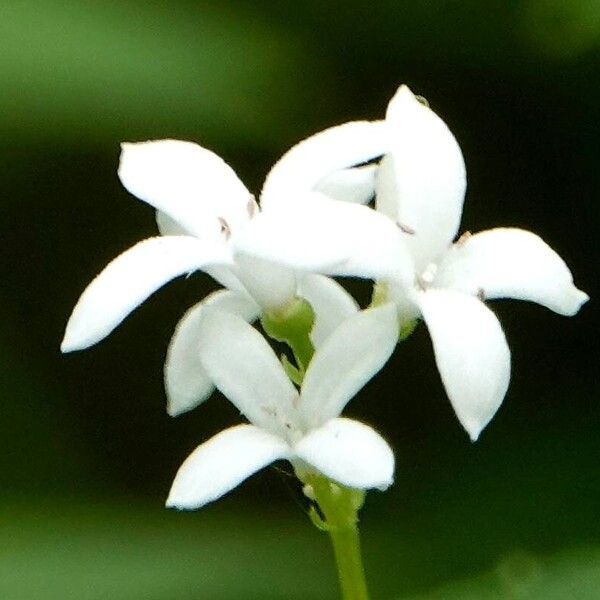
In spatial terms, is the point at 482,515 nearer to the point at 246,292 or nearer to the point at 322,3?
the point at 322,3

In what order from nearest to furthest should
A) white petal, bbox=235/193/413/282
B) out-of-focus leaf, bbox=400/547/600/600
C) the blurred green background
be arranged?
white petal, bbox=235/193/413/282 → out-of-focus leaf, bbox=400/547/600/600 → the blurred green background

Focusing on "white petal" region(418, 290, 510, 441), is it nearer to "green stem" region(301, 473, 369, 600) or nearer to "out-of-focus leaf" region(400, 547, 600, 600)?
"green stem" region(301, 473, 369, 600)

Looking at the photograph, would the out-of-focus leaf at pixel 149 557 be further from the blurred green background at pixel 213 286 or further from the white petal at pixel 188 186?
the white petal at pixel 188 186

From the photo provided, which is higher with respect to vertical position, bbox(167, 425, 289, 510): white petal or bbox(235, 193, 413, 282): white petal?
bbox(235, 193, 413, 282): white petal

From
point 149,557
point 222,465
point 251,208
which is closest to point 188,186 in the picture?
point 251,208

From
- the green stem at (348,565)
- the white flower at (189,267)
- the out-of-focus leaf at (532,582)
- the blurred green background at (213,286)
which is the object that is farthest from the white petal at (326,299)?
the blurred green background at (213,286)

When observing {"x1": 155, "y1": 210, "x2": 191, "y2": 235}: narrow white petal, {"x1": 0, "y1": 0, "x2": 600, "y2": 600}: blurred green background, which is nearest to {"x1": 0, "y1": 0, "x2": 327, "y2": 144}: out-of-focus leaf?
{"x1": 0, "y1": 0, "x2": 600, "y2": 600}: blurred green background

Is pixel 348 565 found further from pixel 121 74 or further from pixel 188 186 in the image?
pixel 121 74
